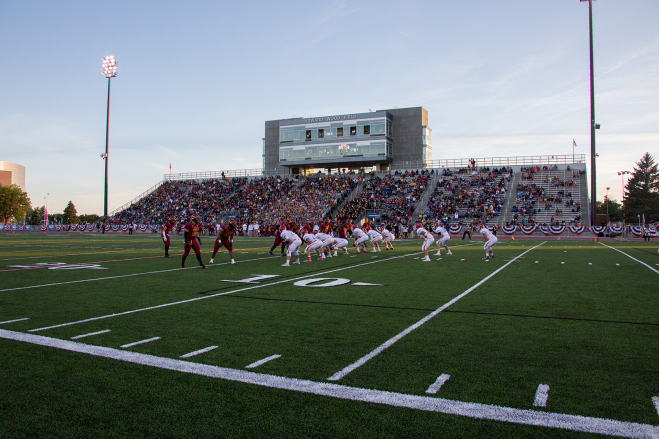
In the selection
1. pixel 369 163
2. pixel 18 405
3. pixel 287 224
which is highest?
pixel 369 163

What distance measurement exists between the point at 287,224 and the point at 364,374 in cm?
1339

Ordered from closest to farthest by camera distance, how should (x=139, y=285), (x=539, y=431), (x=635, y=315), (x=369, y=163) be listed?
(x=539, y=431), (x=635, y=315), (x=139, y=285), (x=369, y=163)

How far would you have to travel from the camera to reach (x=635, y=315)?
273 inches

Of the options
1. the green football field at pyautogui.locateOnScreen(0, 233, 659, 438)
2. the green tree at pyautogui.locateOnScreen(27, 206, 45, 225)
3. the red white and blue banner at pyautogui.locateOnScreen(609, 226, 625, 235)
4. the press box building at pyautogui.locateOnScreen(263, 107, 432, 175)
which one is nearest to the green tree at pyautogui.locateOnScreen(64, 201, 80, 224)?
the green tree at pyautogui.locateOnScreen(27, 206, 45, 225)

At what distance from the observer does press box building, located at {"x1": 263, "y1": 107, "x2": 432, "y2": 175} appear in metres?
54.2

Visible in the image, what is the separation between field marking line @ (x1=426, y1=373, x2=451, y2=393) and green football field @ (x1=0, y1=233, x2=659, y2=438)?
0.06 feet

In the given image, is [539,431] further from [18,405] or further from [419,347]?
[18,405]

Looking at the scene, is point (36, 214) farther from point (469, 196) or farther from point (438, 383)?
point (438, 383)

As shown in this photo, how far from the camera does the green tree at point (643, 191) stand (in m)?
84.4

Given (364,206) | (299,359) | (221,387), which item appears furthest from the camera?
(364,206)

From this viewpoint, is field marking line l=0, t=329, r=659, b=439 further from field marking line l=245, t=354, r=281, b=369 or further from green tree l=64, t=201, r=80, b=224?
green tree l=64, t=201, r=80, b=224

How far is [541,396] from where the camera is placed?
376 centimetres

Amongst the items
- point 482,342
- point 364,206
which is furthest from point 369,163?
point 482,342

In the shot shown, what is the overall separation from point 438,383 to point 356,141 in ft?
169
